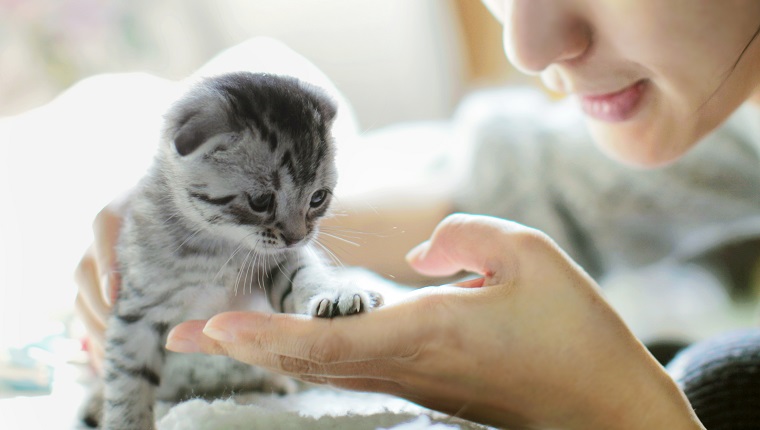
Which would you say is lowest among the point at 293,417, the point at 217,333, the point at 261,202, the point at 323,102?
the point at 293,417

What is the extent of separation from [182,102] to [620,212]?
119 centimetres

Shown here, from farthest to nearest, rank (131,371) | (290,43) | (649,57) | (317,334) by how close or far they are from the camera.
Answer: (290,43) → (649,57) → (131,371) → (317,334)

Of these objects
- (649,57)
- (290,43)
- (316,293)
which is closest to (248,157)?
(316,293)

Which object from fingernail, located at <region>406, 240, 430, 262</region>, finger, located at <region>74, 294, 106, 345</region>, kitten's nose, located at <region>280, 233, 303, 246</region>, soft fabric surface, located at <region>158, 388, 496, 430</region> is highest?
kitten's nose, located at <region>280, 233, 303, 246</region>

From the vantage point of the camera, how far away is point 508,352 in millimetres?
696

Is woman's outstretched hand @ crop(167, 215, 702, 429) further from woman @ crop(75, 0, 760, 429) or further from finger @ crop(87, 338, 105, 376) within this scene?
finger @ crop(87, 338, 105, 376)

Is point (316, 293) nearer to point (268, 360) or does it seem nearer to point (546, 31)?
point (268, 360)

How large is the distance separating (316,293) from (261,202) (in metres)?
0.11

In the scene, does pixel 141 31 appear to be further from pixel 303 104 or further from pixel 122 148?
pixel 303 104

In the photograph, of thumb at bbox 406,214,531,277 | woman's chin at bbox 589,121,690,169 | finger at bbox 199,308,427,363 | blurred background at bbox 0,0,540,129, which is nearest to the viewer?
finger at bbox 199,308,427,363

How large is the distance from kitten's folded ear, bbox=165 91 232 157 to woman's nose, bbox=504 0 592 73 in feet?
1.36

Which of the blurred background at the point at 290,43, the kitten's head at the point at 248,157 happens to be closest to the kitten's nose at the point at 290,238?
the kitten's head at the point at 248,157

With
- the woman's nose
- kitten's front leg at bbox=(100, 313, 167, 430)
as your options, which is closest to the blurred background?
the woman's nose

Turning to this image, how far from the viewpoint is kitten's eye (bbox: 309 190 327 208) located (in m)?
0.76
